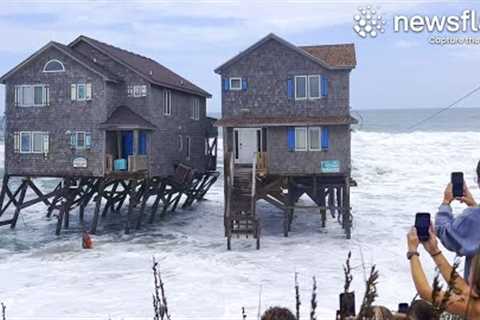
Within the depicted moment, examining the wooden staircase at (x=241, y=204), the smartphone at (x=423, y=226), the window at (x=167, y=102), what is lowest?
the wooden staircase at (x=241, y=204)

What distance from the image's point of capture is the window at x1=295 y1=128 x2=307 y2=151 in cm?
2356

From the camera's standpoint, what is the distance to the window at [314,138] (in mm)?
23469

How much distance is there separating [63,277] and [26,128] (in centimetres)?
1002

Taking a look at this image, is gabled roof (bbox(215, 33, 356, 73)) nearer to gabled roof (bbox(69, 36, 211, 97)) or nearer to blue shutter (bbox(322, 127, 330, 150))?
blue shutter (bbox(322, 127, 330, 150))

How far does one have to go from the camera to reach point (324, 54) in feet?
80.7

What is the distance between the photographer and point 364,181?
5200cm

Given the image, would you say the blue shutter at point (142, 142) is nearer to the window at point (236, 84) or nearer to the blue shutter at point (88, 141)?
the blue shutter at point (88, 141)

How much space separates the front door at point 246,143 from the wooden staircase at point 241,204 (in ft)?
1.88

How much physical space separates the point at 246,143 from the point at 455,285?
22.2 metres

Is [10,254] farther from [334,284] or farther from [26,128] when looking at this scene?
[334,284]

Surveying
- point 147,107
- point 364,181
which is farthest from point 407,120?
point 147,107

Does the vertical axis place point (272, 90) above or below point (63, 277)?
above

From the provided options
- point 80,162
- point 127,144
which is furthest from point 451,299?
point 127,144

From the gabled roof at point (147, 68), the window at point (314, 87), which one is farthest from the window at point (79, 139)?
the window at point (314, 87)
